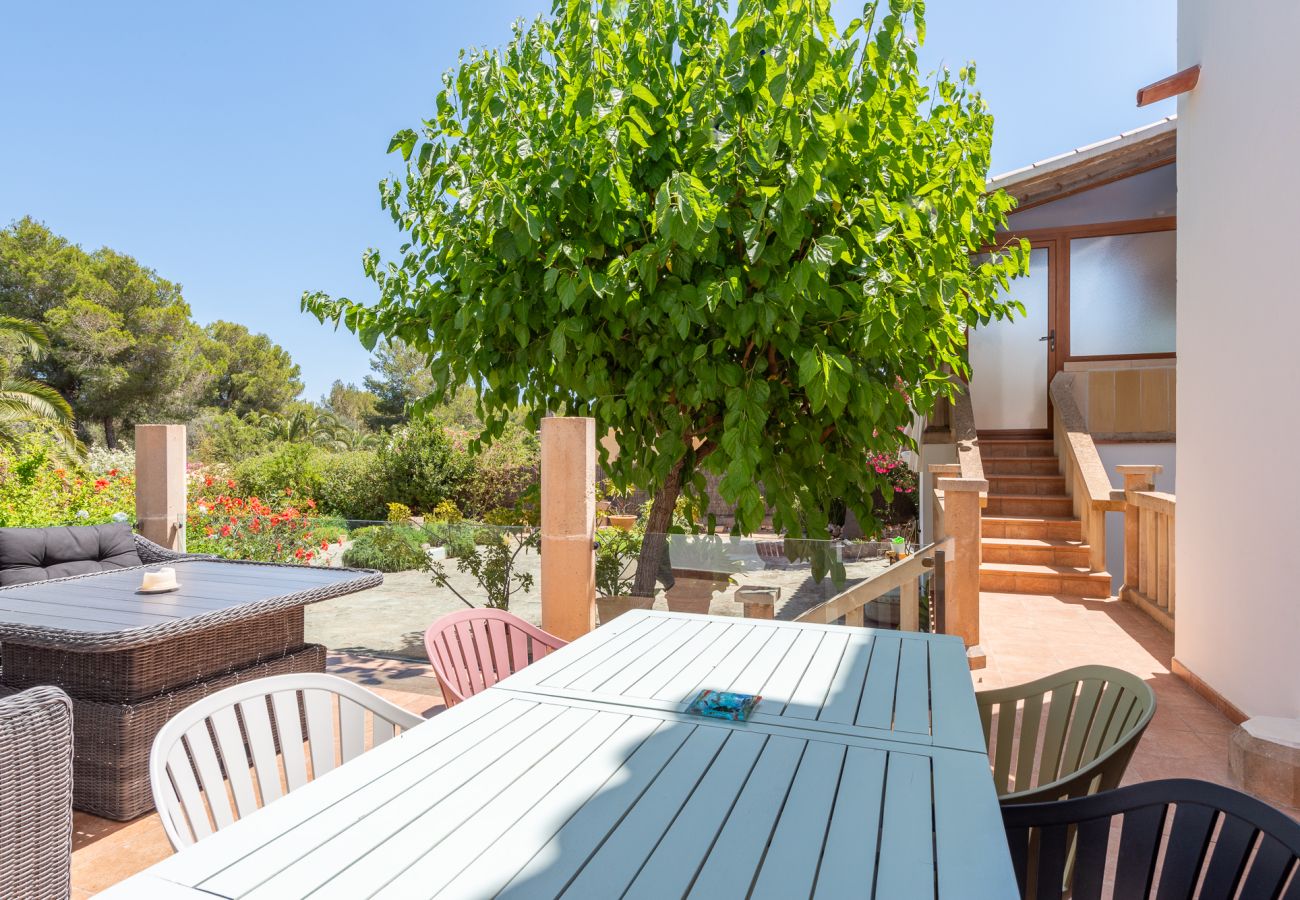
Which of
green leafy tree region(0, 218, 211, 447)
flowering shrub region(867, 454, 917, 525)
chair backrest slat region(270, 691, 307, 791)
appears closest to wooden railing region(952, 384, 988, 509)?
flowering shrub region(867, 454, 917, 525)

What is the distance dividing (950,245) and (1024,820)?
10.5ft

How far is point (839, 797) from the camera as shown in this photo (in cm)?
121

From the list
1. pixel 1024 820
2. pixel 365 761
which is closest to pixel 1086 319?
pixel 1024 820

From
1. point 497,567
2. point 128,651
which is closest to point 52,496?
point 128,651

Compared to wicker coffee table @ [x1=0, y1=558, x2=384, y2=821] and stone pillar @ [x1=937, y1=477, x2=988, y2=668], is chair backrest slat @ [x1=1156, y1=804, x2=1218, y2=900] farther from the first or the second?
stone pillar @ [x1=937, y1=477, x2=988, y2=668]

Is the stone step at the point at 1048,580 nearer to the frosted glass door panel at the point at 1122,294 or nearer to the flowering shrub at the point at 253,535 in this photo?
the frosted glass door panel at the point at 1122,294

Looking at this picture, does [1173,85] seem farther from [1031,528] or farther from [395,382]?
[395,382]

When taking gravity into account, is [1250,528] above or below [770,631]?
above

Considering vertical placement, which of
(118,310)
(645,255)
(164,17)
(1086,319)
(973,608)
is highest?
(164,17)

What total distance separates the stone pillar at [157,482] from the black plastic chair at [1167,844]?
4.82 meters

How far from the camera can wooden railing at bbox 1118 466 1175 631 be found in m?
5.42

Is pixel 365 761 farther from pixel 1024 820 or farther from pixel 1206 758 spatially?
pixel 1206 758

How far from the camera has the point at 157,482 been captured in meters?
4.50

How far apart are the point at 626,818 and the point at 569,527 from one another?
84.3 inches
